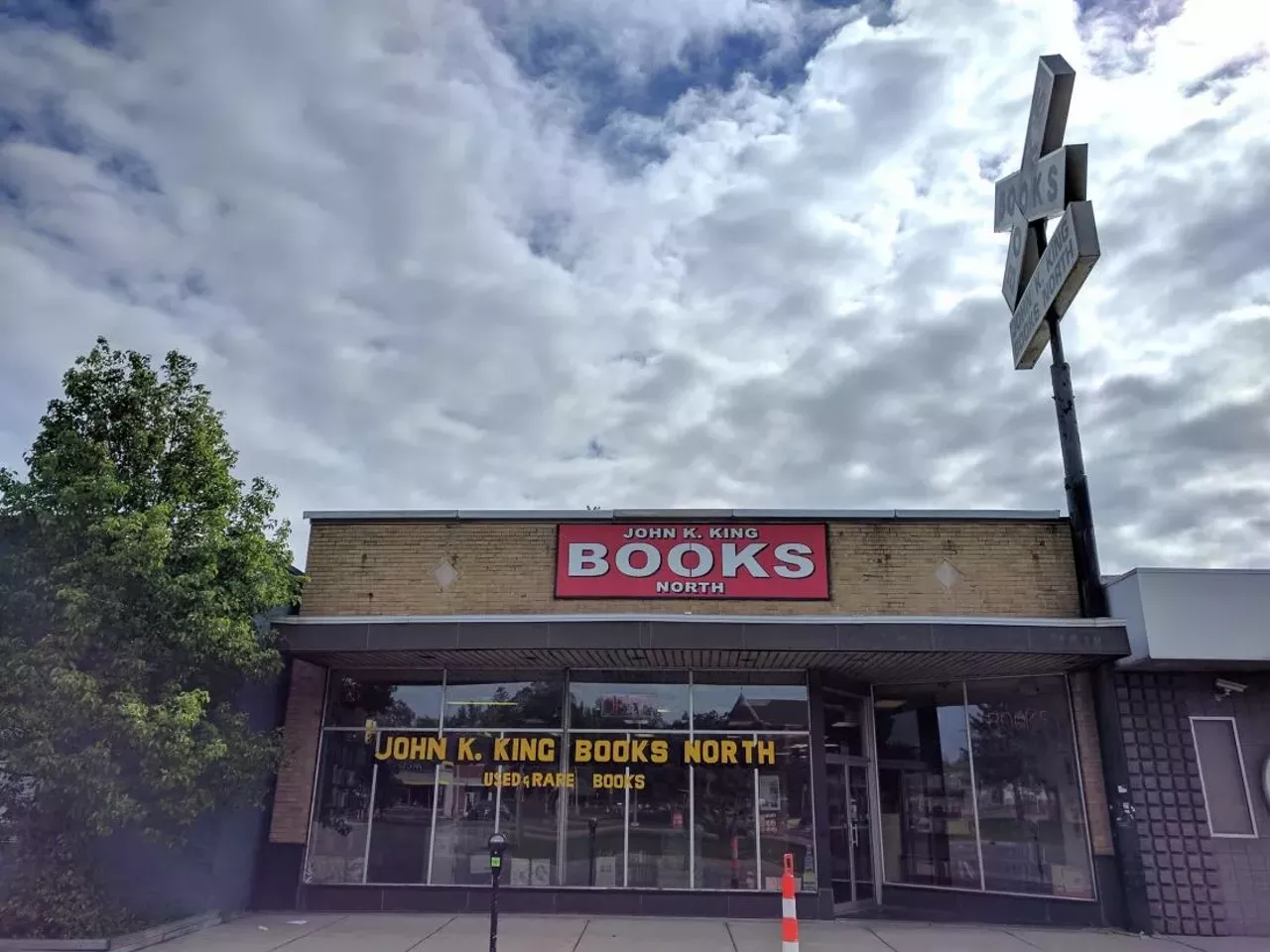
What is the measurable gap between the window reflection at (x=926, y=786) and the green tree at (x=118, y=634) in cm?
916

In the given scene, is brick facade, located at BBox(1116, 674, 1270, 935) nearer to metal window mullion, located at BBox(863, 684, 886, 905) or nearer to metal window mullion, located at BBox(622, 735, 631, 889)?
metal window mullion, located at BBox(863, 684, 886, 905)

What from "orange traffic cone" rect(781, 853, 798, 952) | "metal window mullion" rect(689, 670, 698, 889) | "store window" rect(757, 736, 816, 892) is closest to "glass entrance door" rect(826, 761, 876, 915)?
"store window" rect(757, 736, 816, 892)

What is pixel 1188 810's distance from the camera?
11625 mm

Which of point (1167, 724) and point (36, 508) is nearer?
point (36, 508)

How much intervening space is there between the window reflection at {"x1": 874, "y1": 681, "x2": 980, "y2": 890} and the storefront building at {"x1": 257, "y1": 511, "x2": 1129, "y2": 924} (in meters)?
0.03

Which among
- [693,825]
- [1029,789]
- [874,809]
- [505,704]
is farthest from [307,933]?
[1029,789]

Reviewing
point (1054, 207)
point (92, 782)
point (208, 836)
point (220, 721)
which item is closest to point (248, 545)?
point (220, 721)

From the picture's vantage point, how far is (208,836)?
11.9 meters

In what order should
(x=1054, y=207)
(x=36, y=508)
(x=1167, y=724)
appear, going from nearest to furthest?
1. (x=36, y=508)
2. (x=1167, y=724)
3. (x=1054, y=207)

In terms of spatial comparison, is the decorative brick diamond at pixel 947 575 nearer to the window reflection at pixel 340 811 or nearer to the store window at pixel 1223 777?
the store window at pixel 1223 777

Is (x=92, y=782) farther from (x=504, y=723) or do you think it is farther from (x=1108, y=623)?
(x=1108, y=623)

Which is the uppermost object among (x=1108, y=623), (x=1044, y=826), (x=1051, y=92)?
(x=1051, y=92)

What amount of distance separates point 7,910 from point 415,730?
5.12 m

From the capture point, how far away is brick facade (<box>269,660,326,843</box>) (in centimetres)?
1283
